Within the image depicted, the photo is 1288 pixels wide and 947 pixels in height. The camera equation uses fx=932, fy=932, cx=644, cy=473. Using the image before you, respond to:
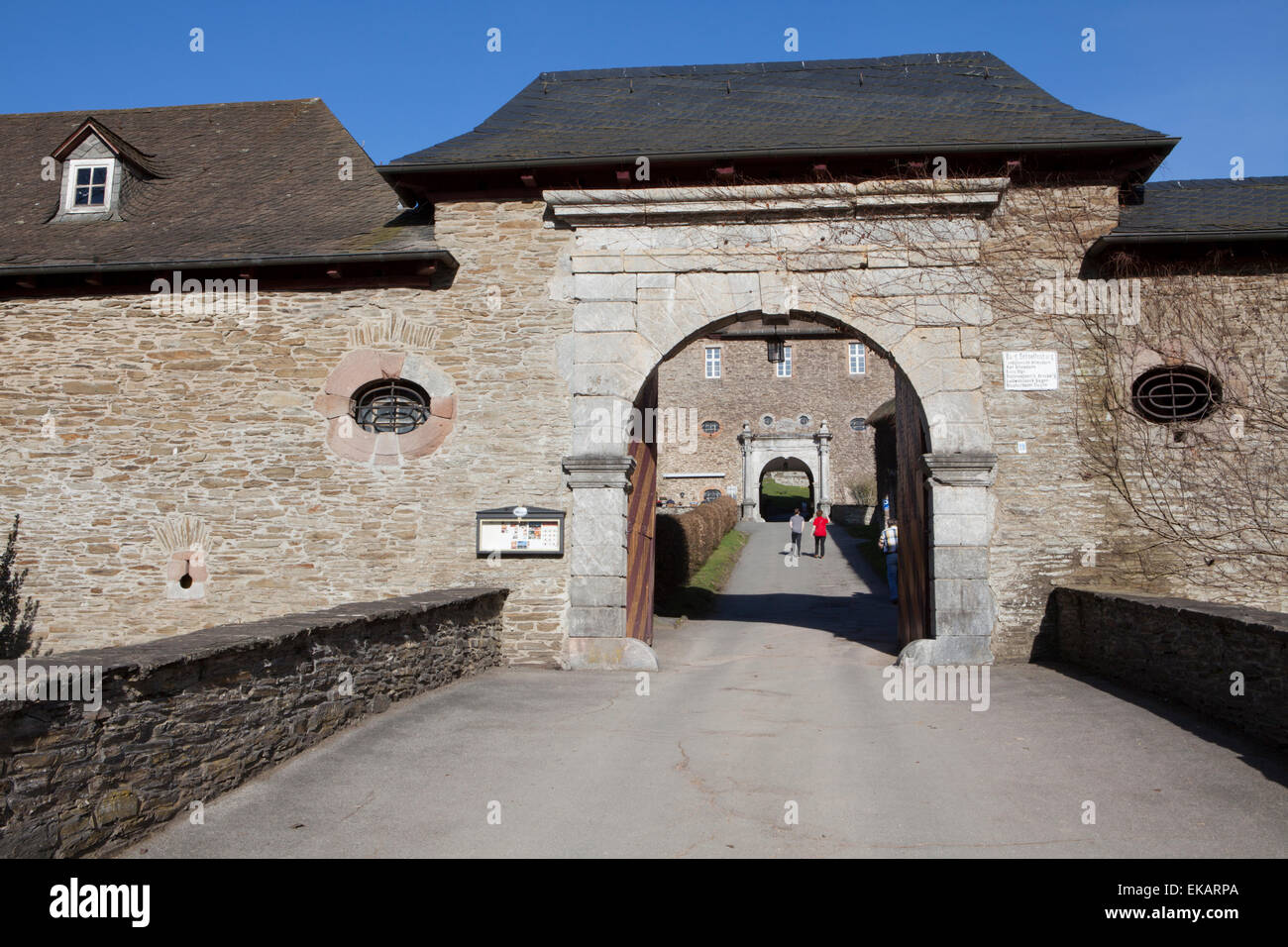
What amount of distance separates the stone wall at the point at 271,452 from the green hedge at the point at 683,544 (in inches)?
133

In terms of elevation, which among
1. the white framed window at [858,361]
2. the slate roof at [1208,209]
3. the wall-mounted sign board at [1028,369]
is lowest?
the wall-mounted sign board at [1028,369]

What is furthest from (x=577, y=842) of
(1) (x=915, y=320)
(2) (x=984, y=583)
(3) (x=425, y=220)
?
(3) (x=425, y=220)

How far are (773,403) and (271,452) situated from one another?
30.5 m

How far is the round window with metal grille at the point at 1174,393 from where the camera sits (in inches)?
333

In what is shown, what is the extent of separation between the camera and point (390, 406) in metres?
9.30

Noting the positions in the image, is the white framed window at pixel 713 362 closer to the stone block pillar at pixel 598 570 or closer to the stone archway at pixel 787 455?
the stone archway at pixel 787 455

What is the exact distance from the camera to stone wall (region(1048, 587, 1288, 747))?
5.20 m

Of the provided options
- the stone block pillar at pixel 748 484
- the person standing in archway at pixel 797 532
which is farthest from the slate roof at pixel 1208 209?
the stone block pillar at pixel 748 484

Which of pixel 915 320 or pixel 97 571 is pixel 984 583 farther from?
pixel 97 571

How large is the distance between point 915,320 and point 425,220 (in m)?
5.14

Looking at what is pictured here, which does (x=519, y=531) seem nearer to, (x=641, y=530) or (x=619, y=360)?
(x=641, y=530)

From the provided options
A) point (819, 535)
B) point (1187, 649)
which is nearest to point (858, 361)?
point (819, 535)

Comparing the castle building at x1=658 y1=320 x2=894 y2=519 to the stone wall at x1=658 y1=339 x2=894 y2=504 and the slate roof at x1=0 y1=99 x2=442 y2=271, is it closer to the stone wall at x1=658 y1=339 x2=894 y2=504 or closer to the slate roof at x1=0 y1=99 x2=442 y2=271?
the stone wall at x1=658 y1=339 x2=894 y2=504

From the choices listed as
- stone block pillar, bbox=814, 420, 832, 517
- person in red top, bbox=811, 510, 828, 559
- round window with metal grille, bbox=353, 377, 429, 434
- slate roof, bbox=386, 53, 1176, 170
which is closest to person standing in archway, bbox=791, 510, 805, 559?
person in red top, bbox=811, 510, 828, 559
